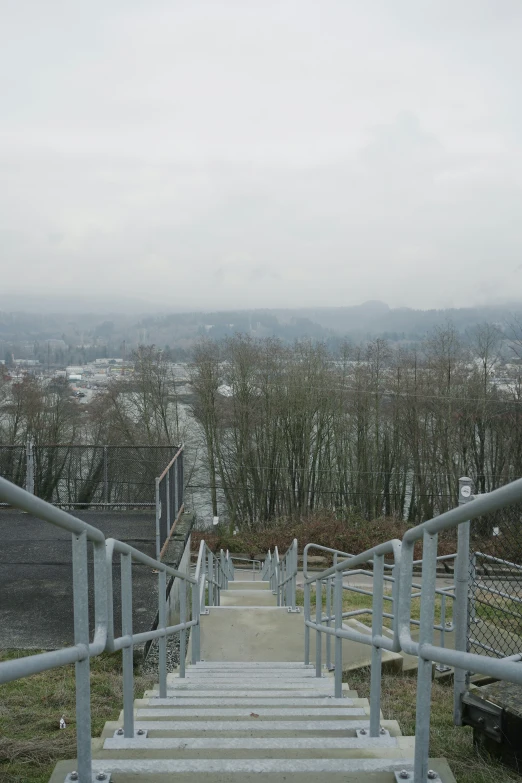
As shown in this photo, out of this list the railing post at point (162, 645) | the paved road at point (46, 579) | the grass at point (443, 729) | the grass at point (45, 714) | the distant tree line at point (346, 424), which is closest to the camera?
the grass at point (443, 729)

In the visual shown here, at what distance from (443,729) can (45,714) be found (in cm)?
278

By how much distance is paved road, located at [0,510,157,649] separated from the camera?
698 cm

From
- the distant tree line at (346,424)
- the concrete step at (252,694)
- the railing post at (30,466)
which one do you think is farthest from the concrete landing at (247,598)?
the distant tree line at (346,424)

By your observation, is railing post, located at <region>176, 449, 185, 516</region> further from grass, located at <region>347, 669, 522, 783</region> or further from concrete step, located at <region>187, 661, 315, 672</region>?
grass, located at <region>347, 669, 522, 783</region>

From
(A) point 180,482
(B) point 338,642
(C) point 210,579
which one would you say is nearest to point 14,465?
(A) point 180,482

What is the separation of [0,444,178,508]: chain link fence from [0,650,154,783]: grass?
21.4 feet

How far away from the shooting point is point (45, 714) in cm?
469

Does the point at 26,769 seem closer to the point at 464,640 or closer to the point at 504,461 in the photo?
the point at 464,640

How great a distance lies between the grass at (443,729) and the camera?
3.47 meters

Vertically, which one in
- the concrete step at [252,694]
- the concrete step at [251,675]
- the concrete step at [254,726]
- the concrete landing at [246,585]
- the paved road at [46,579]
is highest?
the concrete step at [254,726]

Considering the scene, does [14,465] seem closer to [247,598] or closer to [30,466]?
[30,466]

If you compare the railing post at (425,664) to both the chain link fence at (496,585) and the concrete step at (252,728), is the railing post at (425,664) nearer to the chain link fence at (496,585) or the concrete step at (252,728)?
the chain link fence at (496,585)

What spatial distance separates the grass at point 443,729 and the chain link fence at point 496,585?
543 millimetres

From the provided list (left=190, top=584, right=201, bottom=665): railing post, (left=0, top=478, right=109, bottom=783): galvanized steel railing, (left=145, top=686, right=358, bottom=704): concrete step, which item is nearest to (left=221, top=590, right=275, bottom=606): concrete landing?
(left=190, top=584, right=201, bottom=665): railing post
